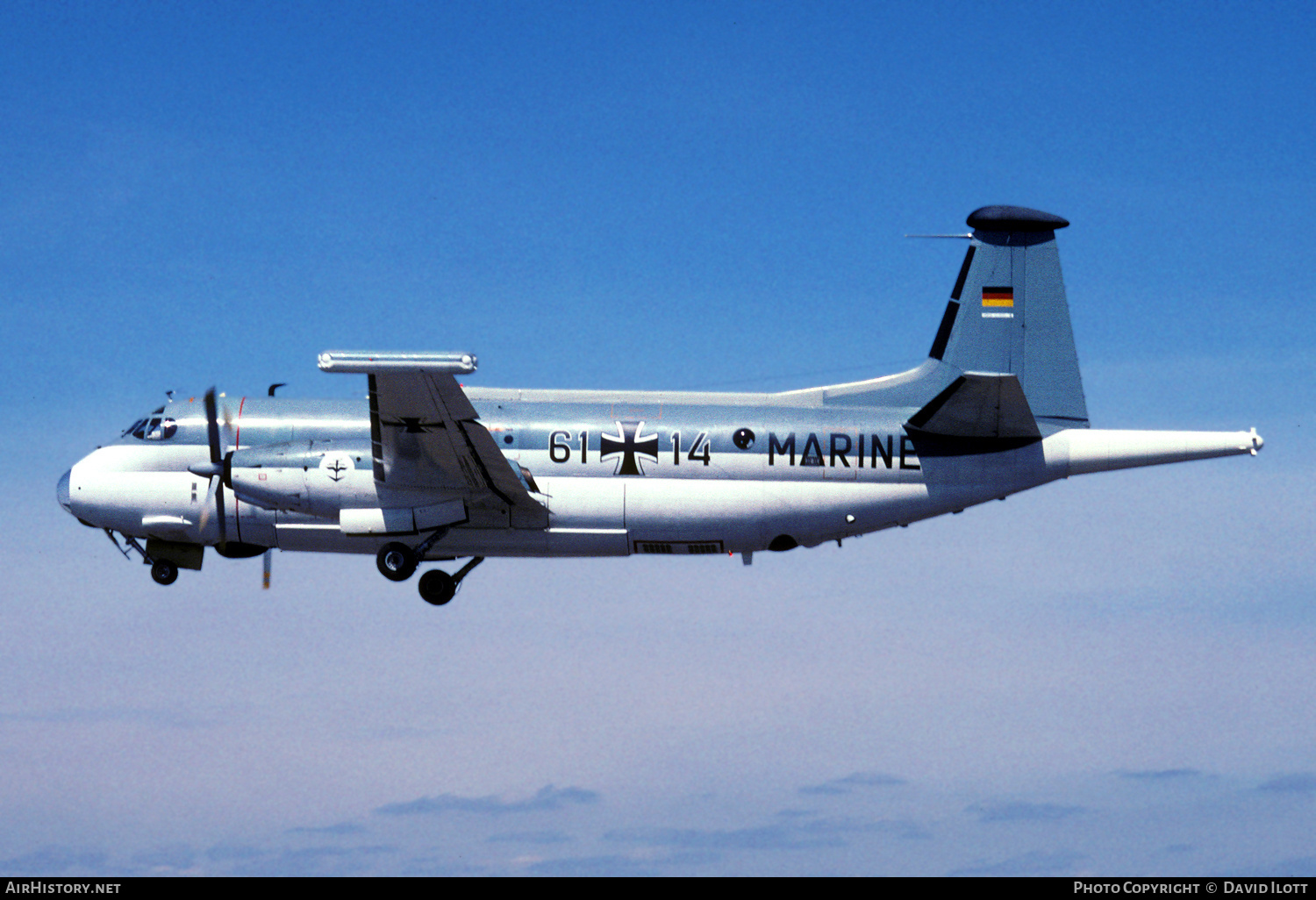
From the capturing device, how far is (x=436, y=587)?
3017 centimetres

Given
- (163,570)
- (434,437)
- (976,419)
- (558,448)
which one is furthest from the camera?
(163,570)

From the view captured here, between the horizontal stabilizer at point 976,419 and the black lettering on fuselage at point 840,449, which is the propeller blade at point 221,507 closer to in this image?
the black lettering on fuselage at point 840,449

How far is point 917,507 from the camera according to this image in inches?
1159

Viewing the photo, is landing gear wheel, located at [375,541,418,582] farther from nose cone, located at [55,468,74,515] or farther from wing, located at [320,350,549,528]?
nose cone, located at [55,468,74,515]

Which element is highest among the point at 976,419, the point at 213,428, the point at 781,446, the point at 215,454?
the point at 213,428

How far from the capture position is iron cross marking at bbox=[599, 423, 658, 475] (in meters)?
29.4

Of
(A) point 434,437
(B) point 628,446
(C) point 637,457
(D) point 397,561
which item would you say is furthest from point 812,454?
(D) point 397,561

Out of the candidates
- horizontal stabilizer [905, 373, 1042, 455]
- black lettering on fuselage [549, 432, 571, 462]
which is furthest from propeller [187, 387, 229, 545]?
horizontal stabilizer [905, 373, 1042, 455]

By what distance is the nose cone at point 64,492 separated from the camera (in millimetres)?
30922

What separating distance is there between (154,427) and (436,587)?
7.02 metres

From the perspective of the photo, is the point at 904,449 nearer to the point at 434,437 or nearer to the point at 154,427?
the point at 434,437
